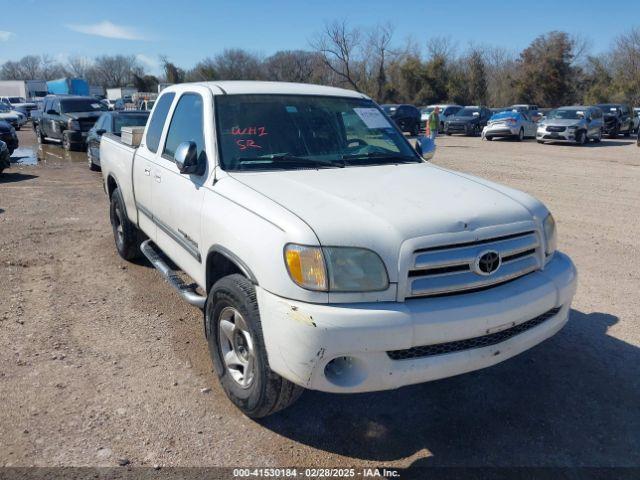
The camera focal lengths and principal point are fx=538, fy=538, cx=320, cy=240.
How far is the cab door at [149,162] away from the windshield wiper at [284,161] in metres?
1.24

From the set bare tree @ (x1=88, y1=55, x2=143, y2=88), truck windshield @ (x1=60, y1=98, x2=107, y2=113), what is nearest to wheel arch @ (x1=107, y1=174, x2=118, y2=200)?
truck windshield @ (x1=60, y1=98, x2=107, y2=113)

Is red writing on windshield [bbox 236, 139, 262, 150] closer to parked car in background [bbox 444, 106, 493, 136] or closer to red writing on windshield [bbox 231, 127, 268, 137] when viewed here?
red writing on windshield [bbox 231, 127, 268, 137]

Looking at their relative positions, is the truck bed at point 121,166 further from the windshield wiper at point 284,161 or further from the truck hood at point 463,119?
the truck hood at point 463,119

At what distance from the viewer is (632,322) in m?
4.55

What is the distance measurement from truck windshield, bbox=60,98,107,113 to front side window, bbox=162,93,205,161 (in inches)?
654

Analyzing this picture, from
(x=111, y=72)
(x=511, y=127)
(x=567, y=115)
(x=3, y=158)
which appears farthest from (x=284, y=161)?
(x=111, y=72)

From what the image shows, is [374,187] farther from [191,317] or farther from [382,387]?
[191,317]

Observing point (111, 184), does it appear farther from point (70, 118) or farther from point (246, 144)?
point (70, 118)

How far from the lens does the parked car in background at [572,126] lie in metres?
24.6

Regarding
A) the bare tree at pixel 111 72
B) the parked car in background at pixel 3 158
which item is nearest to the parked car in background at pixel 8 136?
the parked car in background at pixel 3 158

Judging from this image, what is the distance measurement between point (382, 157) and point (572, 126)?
23.5 m

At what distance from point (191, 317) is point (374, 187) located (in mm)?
2230

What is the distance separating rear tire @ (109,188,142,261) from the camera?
5.83 m

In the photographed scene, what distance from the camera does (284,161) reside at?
3.79 metres
